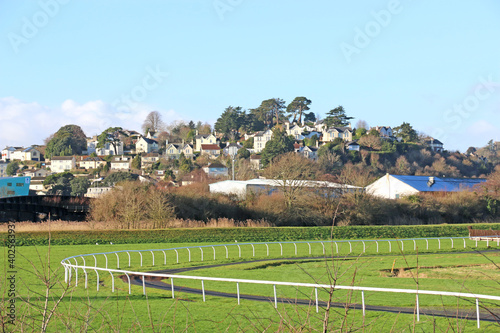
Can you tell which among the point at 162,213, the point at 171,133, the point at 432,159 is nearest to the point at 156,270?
the point at 162,213

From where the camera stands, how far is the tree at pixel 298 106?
14262 centimetres

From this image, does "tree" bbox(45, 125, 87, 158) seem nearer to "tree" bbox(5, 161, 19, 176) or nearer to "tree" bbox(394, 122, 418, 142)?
"tree" bbox(5, 161, 19, 176)

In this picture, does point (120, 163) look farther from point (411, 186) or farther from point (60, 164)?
point (411, 186)

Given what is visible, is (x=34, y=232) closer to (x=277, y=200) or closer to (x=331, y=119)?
(x=277, y=200)

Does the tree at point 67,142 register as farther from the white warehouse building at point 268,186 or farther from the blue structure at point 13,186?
the white warehouse building at point 268,186

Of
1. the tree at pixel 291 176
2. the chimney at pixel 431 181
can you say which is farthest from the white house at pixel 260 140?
the tree at pixel 291 176

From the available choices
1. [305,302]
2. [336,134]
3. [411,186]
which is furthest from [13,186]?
[336,134]

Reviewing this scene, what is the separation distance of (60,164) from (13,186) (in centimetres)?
6287

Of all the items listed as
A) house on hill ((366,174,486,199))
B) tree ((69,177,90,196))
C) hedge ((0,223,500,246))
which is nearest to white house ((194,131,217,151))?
tree ((69,177,90,196))

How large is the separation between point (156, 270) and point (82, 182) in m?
68.8

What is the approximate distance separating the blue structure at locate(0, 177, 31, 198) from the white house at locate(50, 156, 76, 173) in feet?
197

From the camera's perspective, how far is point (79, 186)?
283 ft

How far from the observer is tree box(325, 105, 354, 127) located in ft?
419

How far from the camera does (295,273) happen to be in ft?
70.6
